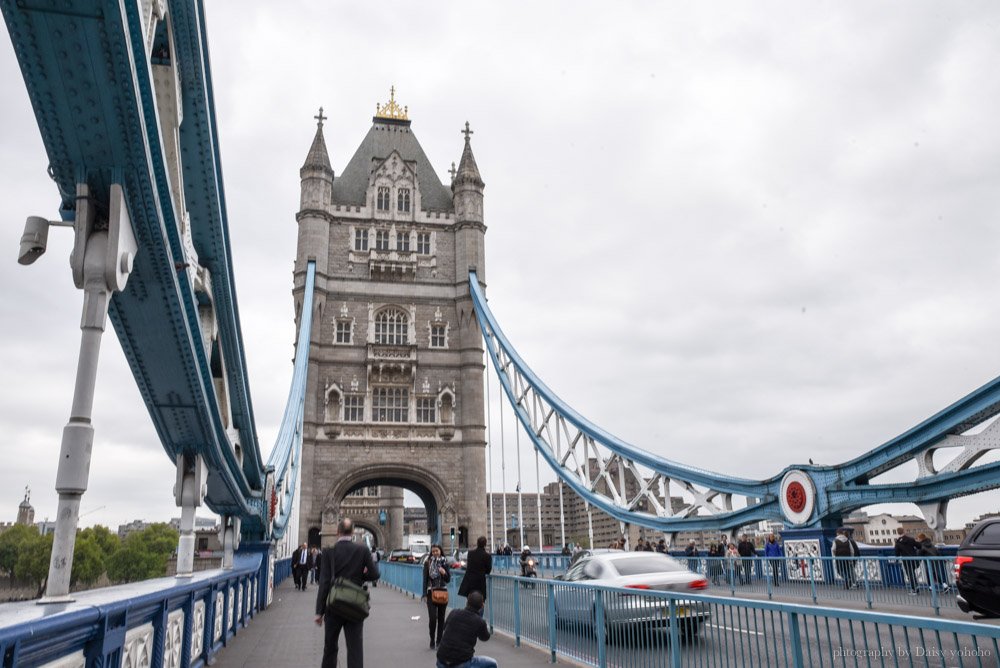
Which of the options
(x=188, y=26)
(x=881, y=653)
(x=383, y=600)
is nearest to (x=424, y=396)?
(x=383, y=600)

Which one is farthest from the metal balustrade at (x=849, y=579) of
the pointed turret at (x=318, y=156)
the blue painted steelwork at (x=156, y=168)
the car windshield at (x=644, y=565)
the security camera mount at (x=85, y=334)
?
the pointed turret at (x=318, y=156)

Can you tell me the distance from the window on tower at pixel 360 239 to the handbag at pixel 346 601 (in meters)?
32.7

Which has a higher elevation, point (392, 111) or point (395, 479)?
point (392, 111)

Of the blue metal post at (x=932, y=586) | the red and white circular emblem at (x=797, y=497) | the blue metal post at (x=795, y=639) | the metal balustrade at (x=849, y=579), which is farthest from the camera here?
the red and white circular emblem at (x=797, y=497)

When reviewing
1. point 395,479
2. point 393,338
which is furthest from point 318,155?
point 395,479

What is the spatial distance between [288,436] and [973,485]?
63.8 feet

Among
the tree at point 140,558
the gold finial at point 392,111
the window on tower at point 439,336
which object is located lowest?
the tree at point 140,558

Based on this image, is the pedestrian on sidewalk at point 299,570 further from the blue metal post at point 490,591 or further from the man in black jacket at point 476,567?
the man in black jacket at point 476,567

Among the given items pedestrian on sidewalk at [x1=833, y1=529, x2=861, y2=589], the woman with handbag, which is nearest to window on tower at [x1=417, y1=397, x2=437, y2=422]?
pedestrian on sidewalk at [x1=833, y1=529, x2=861, y2=589]

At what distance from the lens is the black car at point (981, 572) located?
7559mm

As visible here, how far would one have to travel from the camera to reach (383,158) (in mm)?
39781

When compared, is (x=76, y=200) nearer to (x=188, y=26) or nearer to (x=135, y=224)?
(x=135, y=224)

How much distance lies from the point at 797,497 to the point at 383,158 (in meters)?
29.9

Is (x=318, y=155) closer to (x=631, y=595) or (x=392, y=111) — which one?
(x=392, y=111)
